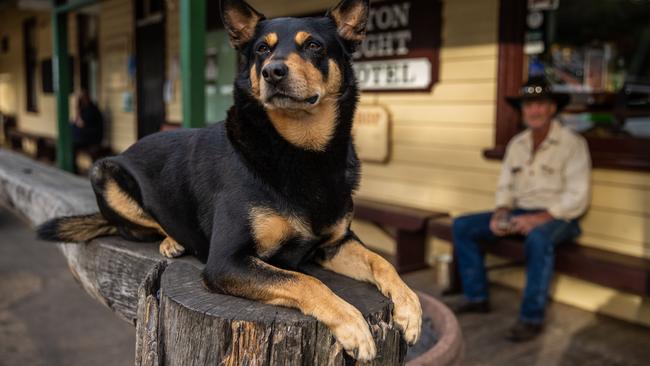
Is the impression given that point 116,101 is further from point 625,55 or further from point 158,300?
point 158,300

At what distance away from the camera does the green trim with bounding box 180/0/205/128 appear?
349 centimetres

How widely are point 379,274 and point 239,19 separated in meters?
0.84

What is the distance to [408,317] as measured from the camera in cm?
156

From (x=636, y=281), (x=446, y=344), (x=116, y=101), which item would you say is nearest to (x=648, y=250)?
(x=636, y=281)

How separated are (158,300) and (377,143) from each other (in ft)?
12.2

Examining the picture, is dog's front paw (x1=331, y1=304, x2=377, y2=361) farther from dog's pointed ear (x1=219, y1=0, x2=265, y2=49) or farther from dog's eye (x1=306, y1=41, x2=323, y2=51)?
dog's pointed ear (x1=219, y1=0, x2=265, y2=49)

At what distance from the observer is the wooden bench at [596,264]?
11.0 feet

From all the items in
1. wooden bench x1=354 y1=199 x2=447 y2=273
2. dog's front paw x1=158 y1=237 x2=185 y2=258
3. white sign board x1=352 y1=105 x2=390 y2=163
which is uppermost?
white sign board x1=352 y1=105 x2=390 y2=163

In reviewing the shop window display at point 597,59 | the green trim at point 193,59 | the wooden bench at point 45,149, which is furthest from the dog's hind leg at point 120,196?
the wooden bench at point 45,149

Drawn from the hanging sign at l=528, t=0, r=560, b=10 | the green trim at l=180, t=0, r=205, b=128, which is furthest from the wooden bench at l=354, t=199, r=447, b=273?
the green trim at l=180, t=0, r=205, b=128

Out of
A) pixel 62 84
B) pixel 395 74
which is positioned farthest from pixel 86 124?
pixel 395 74

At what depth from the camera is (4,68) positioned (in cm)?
1578

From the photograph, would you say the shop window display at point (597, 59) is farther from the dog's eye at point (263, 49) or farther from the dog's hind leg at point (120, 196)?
the dog's hind leg at point (120, 196)

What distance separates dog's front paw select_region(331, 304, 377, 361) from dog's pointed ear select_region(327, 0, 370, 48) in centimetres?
84
